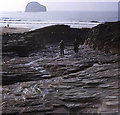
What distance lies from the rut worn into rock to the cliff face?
5.83 m

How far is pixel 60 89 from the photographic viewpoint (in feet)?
40.2

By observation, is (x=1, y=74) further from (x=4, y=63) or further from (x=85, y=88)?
(x=85, y=88)

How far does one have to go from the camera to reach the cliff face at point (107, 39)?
23.5 metres

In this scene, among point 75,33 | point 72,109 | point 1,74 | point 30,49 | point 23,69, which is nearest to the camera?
point 72,109

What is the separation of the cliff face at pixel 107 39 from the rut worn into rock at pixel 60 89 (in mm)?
5827

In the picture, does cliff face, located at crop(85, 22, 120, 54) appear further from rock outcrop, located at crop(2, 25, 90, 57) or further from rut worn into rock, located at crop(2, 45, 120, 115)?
rock outcrop, located at crop(2, 25, 90, 57)

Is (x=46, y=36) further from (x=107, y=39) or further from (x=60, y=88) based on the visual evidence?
(x=60, y=88)

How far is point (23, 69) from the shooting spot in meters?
17.6

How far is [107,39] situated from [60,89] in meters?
15.7

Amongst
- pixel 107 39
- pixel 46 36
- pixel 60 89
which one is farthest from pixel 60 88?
pixel 46 36

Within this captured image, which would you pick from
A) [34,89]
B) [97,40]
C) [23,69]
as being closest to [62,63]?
[23,69]

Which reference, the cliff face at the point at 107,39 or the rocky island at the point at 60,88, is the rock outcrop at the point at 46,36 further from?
the rocky island at the point at 60,88

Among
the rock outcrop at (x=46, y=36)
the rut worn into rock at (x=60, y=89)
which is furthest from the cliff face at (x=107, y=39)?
the rock outcrop at (x=46, y=36)

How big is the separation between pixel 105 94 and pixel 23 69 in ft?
26.9
